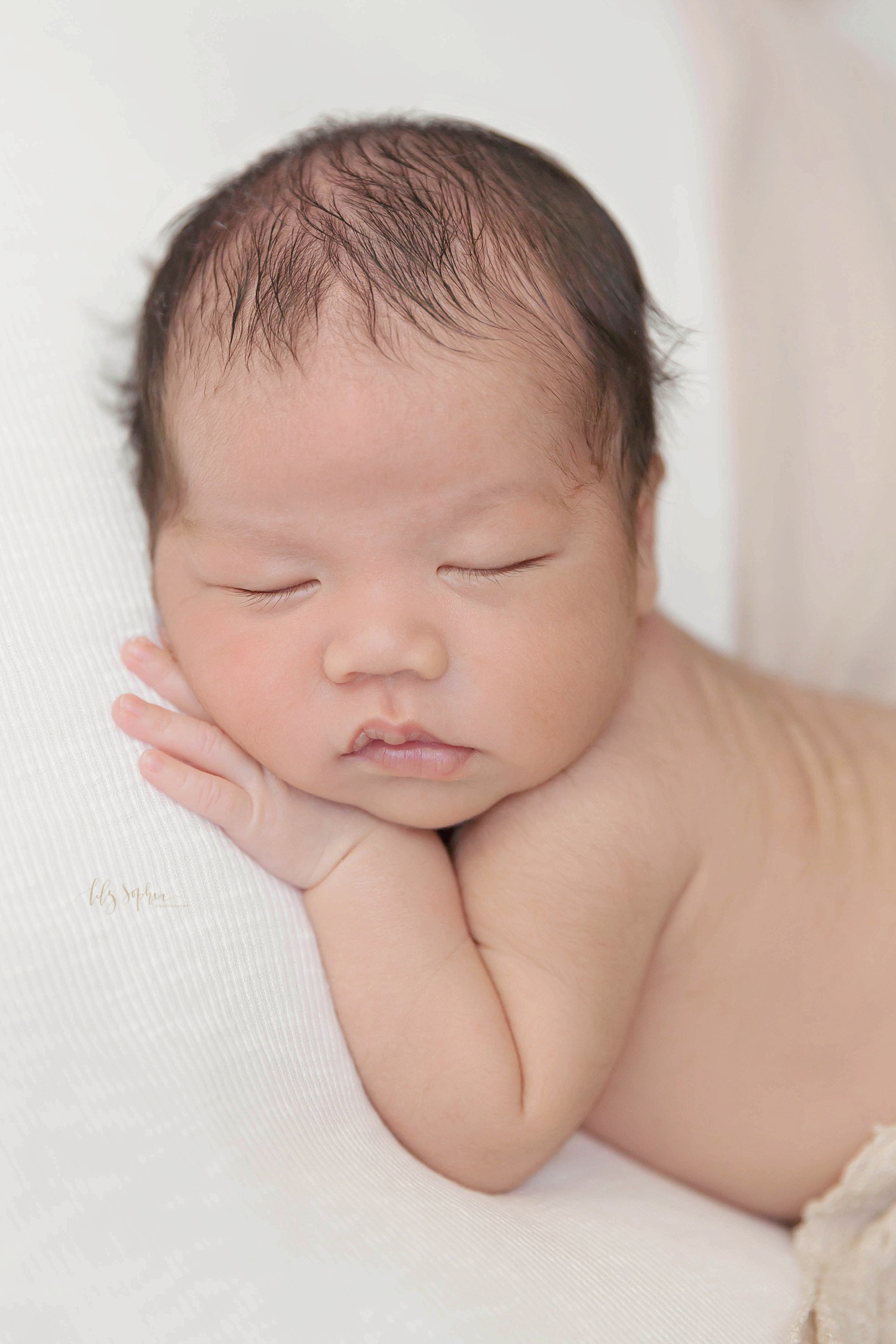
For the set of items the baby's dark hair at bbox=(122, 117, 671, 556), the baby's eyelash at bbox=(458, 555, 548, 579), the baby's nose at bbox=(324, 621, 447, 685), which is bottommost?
the baby's nose at bbox=(324, 621, 447, 685)

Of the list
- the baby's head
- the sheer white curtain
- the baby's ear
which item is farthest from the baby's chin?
the sheer white curtain

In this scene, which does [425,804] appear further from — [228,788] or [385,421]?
[385,421]

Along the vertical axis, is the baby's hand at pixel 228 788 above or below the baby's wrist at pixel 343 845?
above

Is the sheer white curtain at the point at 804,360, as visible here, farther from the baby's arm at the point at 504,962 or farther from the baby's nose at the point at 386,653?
the baby's nose at the point at 386,653

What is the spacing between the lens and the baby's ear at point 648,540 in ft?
3.77

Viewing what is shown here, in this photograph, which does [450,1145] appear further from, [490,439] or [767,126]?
[767,126]

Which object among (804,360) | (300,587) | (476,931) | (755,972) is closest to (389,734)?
(300,587)

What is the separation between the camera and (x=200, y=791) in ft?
3.33

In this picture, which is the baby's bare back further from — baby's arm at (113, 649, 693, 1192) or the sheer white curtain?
the sheer white curtain

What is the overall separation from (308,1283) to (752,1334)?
1.35 feet

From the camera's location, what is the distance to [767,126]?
170cm

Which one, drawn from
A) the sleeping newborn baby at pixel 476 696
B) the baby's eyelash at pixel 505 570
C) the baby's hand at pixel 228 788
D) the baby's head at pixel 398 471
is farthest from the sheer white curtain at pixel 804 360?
the baby's hand at pixel 228 788

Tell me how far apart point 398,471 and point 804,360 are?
3.10ft

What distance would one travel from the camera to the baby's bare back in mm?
1167
